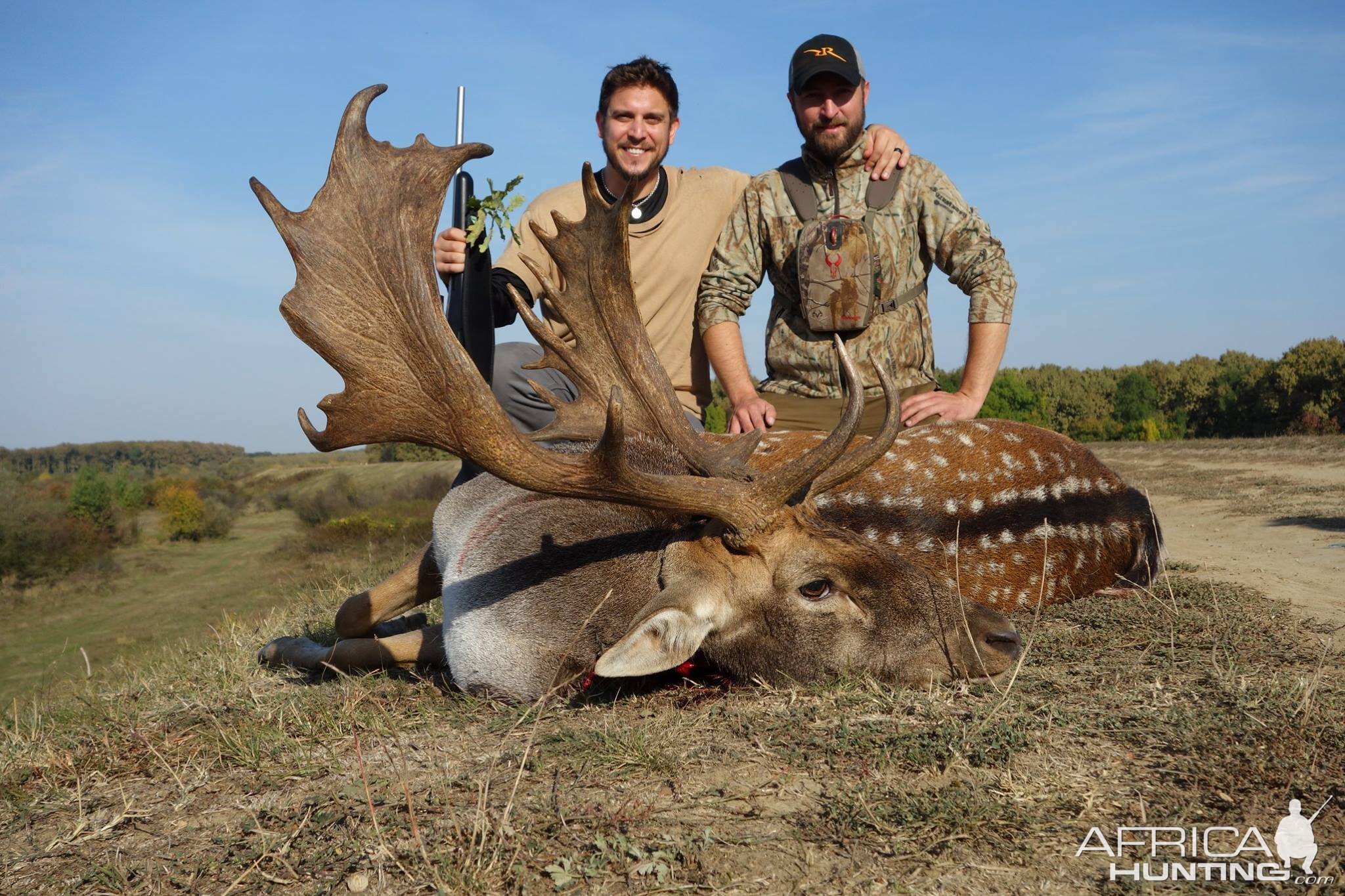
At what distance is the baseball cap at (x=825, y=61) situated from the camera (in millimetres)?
5992

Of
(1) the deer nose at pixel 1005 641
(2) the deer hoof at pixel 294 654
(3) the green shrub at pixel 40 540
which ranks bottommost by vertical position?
(3) the green shrub at pixel 40 540

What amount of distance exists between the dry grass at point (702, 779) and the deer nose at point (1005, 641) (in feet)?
0.37

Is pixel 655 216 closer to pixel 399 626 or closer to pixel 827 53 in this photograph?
pixel 827 53

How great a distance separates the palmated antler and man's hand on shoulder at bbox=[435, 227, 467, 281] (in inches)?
53.7

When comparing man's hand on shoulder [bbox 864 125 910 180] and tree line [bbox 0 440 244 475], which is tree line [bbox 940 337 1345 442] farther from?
tree line [bbox 0 440 244 475]

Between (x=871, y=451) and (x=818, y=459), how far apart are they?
0.29 meters

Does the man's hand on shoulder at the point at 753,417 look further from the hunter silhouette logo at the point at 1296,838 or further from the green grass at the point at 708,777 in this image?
the hunter silhouette logo at the point at 1296,838

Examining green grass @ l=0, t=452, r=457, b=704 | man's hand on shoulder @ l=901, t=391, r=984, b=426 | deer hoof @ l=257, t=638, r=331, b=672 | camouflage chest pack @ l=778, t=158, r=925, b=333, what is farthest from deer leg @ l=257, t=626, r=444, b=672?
green grass @ l=0, t=452, r=457, b=704

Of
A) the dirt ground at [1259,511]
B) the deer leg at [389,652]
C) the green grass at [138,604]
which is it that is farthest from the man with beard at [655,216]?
the green grass at [138,604]

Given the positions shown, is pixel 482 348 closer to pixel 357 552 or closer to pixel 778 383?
pixel 778 383

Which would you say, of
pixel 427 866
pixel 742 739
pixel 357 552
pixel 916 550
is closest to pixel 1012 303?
pixel 916 550

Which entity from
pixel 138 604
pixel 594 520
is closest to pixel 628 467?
pixel 594 520

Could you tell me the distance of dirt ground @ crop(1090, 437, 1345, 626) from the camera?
5637 millimetres

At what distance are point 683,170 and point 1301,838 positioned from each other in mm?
5740
